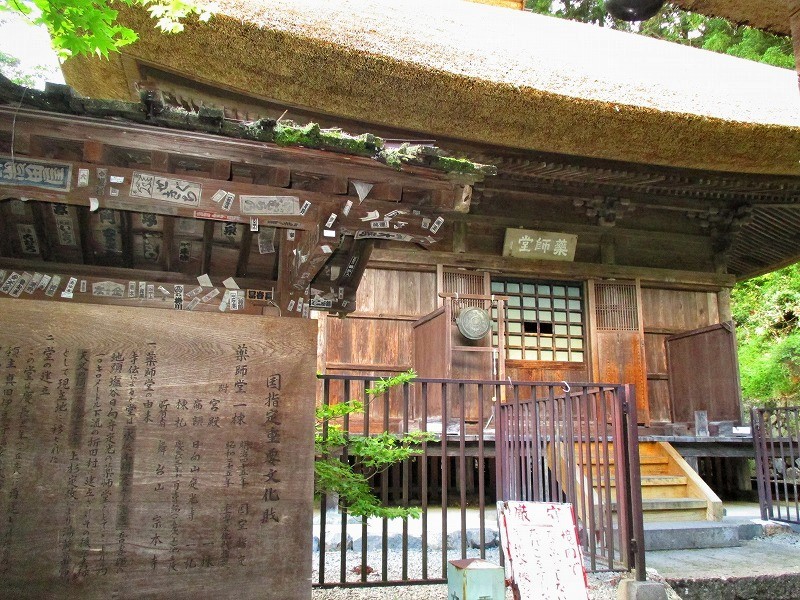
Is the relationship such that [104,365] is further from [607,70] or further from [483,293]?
[607,70]

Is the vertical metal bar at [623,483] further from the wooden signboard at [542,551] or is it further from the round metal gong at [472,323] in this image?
the round metal gong at [472,323]

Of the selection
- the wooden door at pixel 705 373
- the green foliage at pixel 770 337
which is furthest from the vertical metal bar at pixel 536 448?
the green foliage at pixel 770 337

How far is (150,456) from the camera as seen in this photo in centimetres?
341

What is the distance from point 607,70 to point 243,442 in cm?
830

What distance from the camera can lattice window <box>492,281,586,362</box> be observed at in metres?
10.0

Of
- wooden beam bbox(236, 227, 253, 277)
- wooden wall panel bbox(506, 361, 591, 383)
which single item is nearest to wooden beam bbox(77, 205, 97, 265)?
wooden beam bbox(236, 227, 253, 277)

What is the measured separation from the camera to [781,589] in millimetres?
5562

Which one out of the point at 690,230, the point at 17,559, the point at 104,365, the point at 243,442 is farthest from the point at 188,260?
the point at 690,230

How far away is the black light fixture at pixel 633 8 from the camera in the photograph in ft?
11.0

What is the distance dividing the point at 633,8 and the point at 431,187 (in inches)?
60.8

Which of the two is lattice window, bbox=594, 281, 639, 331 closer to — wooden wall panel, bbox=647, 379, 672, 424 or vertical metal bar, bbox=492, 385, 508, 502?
wooden wall panel, bbox=647, 379, 672, 424

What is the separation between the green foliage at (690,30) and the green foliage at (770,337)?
6.77 meters

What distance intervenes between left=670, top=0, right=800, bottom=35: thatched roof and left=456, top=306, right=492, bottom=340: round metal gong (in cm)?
560

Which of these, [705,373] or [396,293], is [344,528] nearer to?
[396,293]
